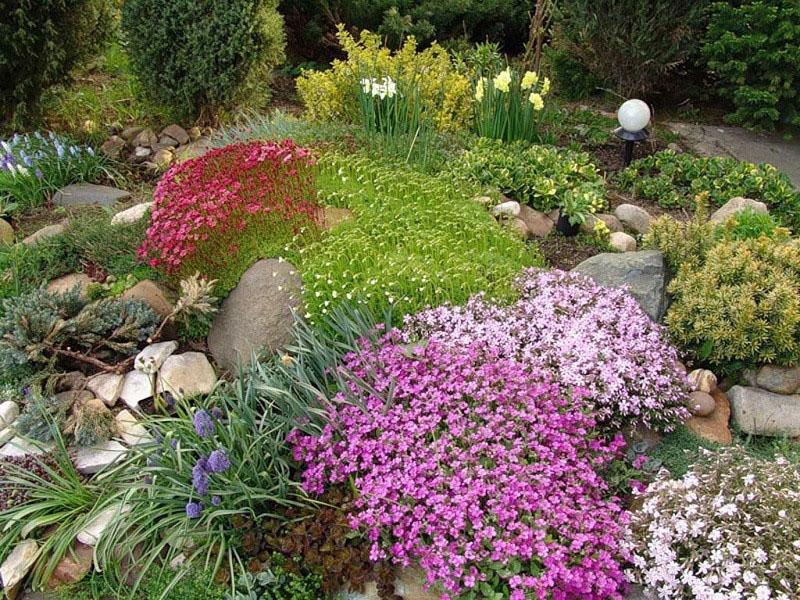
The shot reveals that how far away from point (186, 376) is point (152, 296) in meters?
0.64

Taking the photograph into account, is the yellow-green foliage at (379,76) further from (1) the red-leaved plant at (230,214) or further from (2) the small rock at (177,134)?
(1) the red-leaved plant at (230,214)

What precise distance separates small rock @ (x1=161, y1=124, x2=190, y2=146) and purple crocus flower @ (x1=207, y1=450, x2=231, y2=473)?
4434 mm

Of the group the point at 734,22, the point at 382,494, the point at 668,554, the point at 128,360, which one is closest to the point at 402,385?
the point at 382,494

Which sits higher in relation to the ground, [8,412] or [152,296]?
[152,296]

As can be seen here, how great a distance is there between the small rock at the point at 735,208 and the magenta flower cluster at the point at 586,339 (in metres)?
1.47

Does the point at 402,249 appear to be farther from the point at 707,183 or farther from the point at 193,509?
the point at 707,183

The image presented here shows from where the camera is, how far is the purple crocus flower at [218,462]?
9.87ft

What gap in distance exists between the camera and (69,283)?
4.42 m

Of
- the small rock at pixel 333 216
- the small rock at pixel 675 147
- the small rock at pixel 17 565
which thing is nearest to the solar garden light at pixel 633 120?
the small rock at pixel 675 147

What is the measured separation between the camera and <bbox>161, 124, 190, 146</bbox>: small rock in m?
6.80

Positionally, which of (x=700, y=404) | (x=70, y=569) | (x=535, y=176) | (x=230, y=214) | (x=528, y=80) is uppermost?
(x=528, y=80)

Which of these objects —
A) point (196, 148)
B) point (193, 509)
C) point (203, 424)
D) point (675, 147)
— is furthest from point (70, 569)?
point (675, 147)

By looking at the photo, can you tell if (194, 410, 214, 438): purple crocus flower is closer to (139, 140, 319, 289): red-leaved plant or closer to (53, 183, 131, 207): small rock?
(139, 140, 319, 289): red-leaved plant

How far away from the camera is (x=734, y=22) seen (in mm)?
6734
